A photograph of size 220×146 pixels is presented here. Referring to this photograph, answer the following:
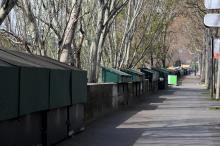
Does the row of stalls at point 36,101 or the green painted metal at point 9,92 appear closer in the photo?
the green painted metal at point 9,92

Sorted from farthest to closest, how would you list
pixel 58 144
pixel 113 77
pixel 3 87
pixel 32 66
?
pixel 113 77
pixel 58 144
pixel 32 66
pixel 3 87

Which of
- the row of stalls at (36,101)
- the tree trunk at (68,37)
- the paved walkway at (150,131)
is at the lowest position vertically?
the paved walkway at (150,131)

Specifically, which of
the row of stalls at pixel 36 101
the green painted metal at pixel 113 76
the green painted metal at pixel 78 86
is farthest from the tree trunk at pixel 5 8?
the green painted metal at pixel 113 76

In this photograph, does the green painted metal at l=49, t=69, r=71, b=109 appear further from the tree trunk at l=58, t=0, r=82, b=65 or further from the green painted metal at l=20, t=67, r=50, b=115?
the tree trunk at l=58, t=0, r=82, b=65

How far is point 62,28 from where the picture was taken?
21688 mm

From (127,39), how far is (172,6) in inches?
438

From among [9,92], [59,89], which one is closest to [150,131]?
[59,89]

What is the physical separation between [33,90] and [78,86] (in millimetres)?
4070

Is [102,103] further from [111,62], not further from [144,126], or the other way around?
[111,62]

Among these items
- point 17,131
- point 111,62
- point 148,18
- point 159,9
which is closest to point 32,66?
point 17,131

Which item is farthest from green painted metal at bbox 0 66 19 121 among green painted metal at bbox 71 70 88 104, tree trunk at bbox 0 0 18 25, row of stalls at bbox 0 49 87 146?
green painted metal at bbox 71 70 88 104

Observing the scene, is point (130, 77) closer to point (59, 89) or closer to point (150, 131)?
point (150, 131)

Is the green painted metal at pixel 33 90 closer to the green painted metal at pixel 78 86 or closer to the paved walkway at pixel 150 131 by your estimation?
the paved walkway at pixel 150 131

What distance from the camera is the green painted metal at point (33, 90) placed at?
1059 centimetres
